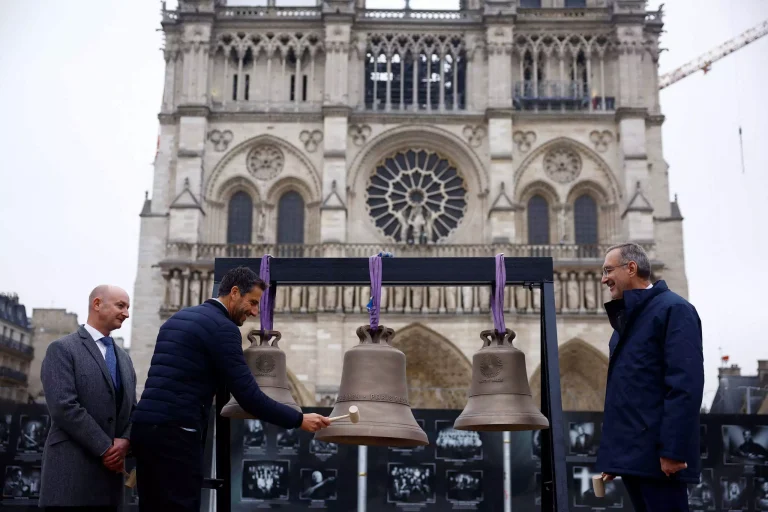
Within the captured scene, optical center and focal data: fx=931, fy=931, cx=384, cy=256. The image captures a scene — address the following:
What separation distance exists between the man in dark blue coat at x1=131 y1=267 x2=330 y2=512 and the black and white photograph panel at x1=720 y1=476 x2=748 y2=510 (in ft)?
31.5

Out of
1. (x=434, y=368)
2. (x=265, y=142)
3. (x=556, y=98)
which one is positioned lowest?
(x=434, y=368)

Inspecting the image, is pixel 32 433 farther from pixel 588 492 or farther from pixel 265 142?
pixel 265 142

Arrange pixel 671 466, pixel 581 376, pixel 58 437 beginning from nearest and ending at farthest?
1. pixel 671 466
2. pixel 58 437
3. pixel 581 376

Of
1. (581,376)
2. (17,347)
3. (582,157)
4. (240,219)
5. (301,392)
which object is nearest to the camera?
(301,392)

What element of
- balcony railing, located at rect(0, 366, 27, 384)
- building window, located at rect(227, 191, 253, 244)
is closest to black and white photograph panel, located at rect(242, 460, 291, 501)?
building window, located at rect(227, 191, 253, 244)

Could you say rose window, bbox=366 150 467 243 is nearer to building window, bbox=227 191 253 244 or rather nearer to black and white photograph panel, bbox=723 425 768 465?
building window, bbox=227 191 253 244

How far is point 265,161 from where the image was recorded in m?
25.6

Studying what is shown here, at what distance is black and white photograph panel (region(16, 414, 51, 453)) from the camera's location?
1294 cm

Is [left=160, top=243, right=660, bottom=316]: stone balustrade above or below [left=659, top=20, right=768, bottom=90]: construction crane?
below

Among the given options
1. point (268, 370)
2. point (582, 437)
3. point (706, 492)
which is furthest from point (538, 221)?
point (268, 370)

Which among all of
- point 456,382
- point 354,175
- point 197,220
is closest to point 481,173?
point 354,175

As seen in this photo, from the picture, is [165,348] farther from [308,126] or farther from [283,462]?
[308,126]

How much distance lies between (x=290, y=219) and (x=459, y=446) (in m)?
14.0

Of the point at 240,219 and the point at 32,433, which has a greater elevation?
the point at 240,219
